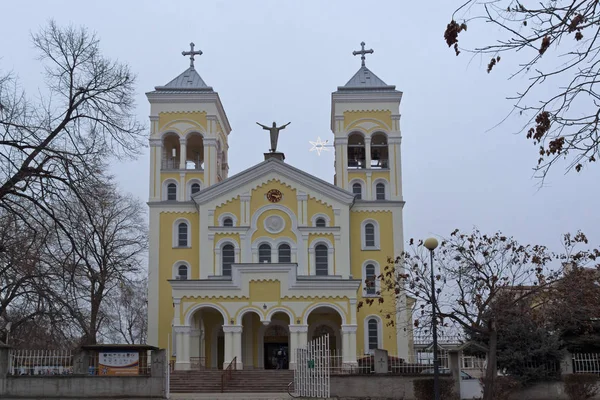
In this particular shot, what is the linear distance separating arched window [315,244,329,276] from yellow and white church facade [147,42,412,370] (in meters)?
0.07

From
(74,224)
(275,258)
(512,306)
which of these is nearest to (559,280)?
(512,306)

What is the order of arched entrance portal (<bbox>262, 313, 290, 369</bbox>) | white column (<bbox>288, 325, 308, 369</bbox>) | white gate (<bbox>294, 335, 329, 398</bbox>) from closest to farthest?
white gate (<bbox>294, 335, 329, 398</bbox>), white column (<bbox>288, 325, 308, 369</bbox>), arched entrance portal (<bbox>262, 313, 290, 369</bbox>)

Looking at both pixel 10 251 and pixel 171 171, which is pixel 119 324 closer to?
pixel 171 171

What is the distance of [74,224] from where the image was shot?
16.7 metres

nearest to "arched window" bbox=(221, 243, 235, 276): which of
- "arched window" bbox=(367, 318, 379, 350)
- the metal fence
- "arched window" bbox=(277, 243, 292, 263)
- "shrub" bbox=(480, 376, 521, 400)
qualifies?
"arched window" bbox=(277, 243, 292, 263)

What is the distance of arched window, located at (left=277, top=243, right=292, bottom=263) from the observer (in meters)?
47.4

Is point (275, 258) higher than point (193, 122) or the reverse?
the reverse

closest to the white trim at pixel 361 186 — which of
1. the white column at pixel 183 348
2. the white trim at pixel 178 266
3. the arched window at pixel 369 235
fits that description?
the arched window at pixel 369 235

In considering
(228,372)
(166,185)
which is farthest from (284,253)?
(228,372)

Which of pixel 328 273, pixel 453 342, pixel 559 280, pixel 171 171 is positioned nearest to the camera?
pixel 559 280

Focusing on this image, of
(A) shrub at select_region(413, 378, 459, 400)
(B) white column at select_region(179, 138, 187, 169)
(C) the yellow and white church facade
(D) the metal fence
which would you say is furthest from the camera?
(B) white column at select_region(179, 138, 187, 169)

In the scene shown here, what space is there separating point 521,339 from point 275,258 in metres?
18.4

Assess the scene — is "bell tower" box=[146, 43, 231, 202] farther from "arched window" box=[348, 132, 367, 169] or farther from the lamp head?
the lamp head

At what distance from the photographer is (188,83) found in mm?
52938
